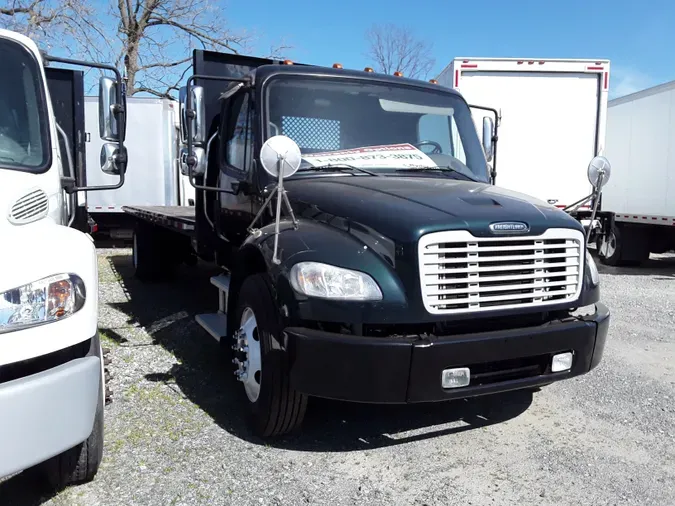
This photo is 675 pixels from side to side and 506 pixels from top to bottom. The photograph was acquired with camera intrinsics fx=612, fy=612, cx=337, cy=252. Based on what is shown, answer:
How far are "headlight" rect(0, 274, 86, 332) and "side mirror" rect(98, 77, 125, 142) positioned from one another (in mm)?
1675

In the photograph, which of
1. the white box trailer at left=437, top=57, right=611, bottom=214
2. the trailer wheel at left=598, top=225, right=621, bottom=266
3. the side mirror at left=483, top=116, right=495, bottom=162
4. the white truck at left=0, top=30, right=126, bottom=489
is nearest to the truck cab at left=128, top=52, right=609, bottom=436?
the side mirror at left=483, top=116, right=495, bottom=162

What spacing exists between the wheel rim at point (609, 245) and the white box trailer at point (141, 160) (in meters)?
8.85

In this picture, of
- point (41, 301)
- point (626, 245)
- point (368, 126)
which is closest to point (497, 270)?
point (368, 126)

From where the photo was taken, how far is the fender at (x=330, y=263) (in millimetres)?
3119

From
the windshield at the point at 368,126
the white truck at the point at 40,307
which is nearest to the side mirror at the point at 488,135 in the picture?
the windshield at the point at 368,126

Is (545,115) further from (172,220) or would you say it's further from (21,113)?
(21,113)

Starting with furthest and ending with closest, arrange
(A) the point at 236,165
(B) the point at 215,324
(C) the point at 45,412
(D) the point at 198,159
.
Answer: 1. (A) the point at 236,165
2. (B) the point at 215,324
3. (D) the point at 198,159
4. (C) the point at 45,412

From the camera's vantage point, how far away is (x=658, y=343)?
6145 millimetres

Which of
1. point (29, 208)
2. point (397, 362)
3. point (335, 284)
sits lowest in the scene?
point (397, 362)

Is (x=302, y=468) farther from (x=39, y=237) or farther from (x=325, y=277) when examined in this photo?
(x=39, y=237)

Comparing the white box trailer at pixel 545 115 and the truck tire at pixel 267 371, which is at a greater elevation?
the white box trailer at pixel 545 115

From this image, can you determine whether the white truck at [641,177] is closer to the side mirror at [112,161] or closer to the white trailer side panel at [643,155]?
the white trailer side panel at [643,155]

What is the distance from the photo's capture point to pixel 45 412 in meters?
2.33

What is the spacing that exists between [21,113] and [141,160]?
1056 cm
